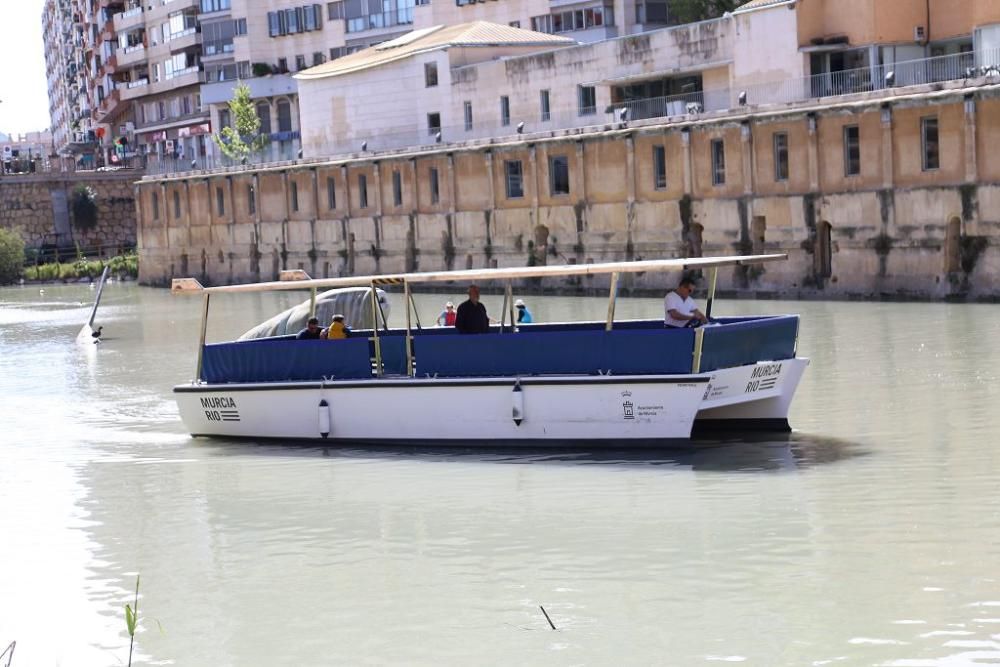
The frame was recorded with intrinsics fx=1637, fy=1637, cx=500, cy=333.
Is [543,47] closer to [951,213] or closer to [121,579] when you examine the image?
[951,213]

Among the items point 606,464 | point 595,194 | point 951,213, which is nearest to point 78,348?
point 595,194

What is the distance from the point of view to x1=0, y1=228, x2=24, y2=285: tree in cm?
8162

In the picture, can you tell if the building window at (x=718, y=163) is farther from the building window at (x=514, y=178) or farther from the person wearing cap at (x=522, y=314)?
the person wearing cap at (x=522, y=314)

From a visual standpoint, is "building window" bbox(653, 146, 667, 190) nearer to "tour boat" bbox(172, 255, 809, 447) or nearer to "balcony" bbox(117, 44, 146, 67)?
"tour boat" bbox(172, 255, 809, 447)

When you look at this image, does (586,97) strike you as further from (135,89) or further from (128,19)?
(128,19)

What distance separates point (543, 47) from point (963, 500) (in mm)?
54479

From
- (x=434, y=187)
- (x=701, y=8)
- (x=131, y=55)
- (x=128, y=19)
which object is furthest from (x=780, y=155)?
(x=128, y=19)

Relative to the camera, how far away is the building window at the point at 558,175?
53.7 meters

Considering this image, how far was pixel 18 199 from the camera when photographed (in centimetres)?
9131

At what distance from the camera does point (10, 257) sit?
8200cm

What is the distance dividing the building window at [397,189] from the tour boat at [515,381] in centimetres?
3991

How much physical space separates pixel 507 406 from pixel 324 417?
9.26 feet

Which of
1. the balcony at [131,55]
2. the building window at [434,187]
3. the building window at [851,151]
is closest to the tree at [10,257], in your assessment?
the balcony at [131,55]

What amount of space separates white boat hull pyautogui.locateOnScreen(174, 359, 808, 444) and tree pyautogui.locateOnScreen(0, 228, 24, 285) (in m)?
63.0
